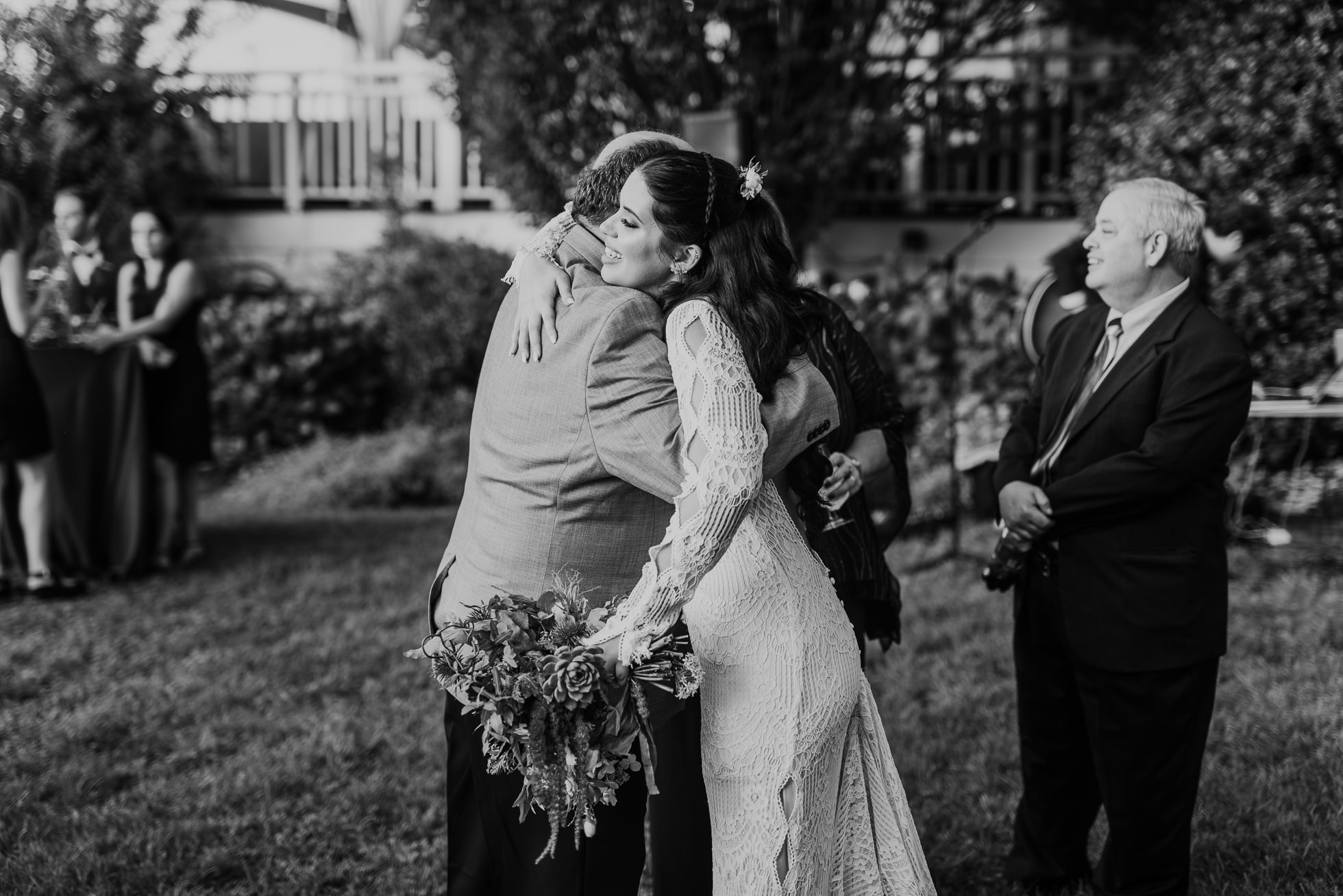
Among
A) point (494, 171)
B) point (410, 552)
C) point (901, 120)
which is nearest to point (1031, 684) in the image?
point (410, 552)

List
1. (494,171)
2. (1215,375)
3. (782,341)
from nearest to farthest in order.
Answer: (782,341), (1215,375), (494,171)

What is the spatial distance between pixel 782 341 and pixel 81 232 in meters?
6.05

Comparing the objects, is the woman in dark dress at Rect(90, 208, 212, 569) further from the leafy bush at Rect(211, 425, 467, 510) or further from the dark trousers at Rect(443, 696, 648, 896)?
the dark trousers at Rect(443, 696, 648, 896)

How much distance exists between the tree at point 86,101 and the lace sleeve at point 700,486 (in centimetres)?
1004

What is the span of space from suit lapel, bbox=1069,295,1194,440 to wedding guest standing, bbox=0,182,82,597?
5.53m

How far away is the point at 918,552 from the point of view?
7.57 meters

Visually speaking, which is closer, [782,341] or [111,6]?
[782,341]

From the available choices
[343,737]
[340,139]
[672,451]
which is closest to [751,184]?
[672,451]

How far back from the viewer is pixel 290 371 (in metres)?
11.1

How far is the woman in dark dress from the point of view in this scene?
7508 mm

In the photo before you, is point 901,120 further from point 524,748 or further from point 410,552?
point 524,748

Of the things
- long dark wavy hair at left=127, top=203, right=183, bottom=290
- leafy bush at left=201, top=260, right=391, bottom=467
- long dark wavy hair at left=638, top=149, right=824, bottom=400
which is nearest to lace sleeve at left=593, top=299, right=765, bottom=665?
long dark wavy hair at left=638, top=149, right=824, bottom=400

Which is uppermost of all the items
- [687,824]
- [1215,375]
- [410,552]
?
[1215,375]

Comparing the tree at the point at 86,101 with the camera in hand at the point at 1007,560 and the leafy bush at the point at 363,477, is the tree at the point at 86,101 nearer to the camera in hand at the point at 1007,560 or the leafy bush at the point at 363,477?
the leafy bush at the point at 363,477
